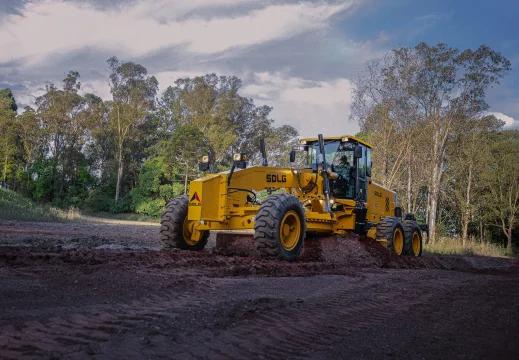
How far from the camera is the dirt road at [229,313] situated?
123 inches

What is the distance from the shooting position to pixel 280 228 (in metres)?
8.55

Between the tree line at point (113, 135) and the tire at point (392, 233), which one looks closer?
the tire at point (392, 233)

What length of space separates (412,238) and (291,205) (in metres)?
5.82

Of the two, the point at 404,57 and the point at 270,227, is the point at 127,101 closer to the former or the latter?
the point at 404,57

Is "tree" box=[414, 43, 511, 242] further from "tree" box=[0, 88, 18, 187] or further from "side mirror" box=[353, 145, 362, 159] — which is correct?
"tree" box=[0, 88, 18, 187]

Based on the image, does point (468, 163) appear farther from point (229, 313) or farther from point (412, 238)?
point (229, 313)

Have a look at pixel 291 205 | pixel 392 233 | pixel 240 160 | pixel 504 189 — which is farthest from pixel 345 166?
pixel 504 189

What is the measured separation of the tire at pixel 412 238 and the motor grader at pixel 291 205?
0.09 feet

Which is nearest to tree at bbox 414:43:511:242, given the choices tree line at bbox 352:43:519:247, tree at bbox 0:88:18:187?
tree line at bbox 352:43:519:247

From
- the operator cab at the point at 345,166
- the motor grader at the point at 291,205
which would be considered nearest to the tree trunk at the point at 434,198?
the motor grader at the point at 291,205

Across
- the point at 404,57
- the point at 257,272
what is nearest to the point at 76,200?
the point at 404,57

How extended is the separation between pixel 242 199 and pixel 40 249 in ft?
13.1

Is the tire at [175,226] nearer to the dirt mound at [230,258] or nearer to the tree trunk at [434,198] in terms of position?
the dirt mound at [230,258]

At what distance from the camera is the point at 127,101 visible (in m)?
47.2
